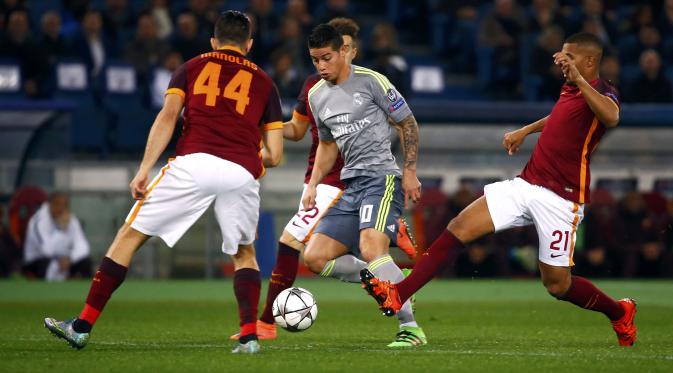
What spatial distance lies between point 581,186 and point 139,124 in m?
10.0

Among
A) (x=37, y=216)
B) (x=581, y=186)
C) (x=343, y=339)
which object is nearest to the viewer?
(x=581, y=186)

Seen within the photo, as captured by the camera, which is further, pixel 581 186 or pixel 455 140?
pixel 455 140

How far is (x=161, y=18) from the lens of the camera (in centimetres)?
1936

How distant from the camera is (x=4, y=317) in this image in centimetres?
1119

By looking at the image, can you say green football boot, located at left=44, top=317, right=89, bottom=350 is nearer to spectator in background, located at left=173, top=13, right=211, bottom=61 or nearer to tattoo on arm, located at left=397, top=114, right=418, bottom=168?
tattoo on arm, located at left=397, top=114, right=418, bottom=168

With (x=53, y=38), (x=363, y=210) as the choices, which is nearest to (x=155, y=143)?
(x=363, y=210)

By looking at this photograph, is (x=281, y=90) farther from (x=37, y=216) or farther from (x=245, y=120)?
(x=245, y=120)

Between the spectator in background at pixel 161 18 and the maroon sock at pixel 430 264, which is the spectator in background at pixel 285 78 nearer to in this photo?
the spectator in background at pixel 161 18

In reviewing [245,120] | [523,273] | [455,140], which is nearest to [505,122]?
[455,140]

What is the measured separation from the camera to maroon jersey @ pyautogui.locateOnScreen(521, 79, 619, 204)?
845 cm

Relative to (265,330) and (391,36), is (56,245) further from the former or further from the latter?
(265,330)

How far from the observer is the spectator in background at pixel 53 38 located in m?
18.2

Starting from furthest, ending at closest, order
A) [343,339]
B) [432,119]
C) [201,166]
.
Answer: [432,119] < [343,339] < [201,166]

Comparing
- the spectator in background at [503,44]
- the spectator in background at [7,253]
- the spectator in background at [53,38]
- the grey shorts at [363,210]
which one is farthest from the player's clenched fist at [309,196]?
the spectator in background at [503,44]
